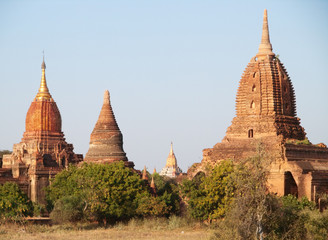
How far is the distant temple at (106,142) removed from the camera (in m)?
48.4

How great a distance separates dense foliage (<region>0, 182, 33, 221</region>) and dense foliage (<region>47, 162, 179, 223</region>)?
4.95 ft

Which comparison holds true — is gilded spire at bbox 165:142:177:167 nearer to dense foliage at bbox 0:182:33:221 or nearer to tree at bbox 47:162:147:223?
tree at bbox 47:162:147:223

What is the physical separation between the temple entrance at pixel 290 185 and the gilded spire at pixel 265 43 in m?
9.17

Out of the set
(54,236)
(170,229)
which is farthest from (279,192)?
(54,236)

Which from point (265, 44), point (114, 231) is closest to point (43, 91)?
point (265, 44)

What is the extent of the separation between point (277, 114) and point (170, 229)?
37.0ft

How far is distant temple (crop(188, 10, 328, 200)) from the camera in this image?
42281 mm

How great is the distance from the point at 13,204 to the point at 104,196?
16.5 ft

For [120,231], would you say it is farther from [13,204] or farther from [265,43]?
[265,43]

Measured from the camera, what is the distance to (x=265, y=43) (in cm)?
4925

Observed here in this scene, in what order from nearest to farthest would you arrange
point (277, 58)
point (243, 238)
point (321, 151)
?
point (243, 238)
point (321, 151)
point (277, 58)

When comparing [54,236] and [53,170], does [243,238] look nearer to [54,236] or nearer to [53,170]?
[54,236]

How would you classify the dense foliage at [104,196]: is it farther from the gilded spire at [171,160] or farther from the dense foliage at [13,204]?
the gilded spire at [171,160]

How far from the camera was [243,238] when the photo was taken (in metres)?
29.4
